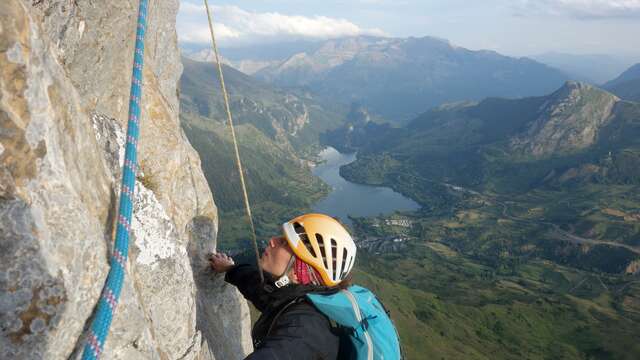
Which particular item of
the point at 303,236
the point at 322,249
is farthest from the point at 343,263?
the point at 303,236

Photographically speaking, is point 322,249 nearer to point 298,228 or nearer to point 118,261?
point 298,228

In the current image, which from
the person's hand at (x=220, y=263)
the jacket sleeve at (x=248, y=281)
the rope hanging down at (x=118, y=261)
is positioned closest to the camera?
the rope hanging down at (x=118, y=261)

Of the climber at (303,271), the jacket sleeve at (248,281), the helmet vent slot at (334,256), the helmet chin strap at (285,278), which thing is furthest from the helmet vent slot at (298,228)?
the jacket sleeve at (248,281)

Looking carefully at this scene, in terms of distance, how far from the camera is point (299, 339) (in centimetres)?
528

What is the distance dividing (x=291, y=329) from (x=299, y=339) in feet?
0.55

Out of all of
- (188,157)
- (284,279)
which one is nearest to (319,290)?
(284,279)

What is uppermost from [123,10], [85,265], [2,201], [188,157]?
[123,10]

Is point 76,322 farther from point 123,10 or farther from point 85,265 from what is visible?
point 123,10

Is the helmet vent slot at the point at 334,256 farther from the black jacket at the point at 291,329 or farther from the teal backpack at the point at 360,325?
the teal backpack at the point at 360,325

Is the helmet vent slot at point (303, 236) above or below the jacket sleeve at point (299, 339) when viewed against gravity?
above

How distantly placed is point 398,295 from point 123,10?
182 meters

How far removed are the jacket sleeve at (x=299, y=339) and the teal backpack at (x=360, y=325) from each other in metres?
0.18

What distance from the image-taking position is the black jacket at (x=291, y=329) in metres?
5.04

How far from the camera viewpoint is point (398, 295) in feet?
596
